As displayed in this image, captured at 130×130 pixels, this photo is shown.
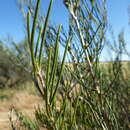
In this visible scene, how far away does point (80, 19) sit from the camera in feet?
5.02

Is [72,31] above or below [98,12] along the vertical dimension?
below

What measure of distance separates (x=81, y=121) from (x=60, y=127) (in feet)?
1.65

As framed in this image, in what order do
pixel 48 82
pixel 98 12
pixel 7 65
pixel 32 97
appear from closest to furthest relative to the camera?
pixel 48 82 → pixel 98 12 → pixel 32 97 → pixel 7 65

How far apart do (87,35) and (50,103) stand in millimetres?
701

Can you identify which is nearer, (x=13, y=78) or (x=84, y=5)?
(x=84, y=5)

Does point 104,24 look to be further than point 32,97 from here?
No

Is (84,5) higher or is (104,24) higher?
(84,5)

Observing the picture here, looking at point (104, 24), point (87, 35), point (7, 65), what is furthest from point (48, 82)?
point (7, 65)

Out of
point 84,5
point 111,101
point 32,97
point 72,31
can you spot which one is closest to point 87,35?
point 72,31

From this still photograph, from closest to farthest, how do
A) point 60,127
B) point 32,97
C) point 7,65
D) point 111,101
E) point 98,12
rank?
point 60,127 < point 111,101 < point 98,12 < point 32,97 < point 7,65

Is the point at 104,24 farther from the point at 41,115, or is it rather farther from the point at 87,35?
the point at 41,115

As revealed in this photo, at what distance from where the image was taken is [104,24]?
5.02 feet

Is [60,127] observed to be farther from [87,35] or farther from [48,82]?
[87,35]

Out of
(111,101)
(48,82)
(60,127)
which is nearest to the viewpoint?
(48,82)
